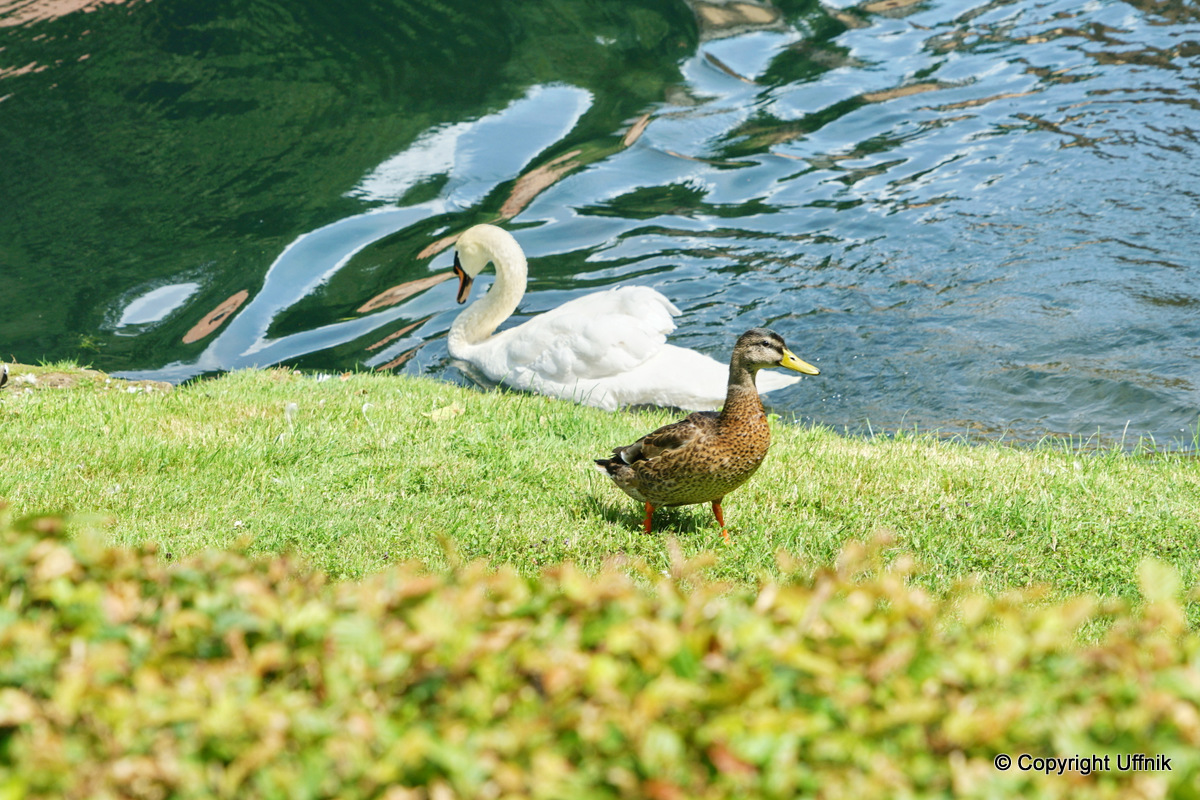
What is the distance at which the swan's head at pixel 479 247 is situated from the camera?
10.7m

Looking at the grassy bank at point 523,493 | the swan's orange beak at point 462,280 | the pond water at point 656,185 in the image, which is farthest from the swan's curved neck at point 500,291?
the grassy bank at point 523,493

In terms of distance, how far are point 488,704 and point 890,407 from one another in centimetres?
788

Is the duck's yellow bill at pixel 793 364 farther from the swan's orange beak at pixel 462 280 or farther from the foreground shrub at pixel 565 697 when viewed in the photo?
the swan's orange beak at pixel 462 280

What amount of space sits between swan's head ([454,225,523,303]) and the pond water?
3.53ft

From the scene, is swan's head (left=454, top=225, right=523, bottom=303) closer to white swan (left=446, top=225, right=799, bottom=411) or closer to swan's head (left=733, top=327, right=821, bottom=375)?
white swan (left=446, top=225, right=799, bottom=411)

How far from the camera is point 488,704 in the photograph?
1.82 meters

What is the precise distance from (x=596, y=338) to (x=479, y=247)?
247 cm

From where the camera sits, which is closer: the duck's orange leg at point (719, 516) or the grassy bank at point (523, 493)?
the grassy bank at point (523, 493)

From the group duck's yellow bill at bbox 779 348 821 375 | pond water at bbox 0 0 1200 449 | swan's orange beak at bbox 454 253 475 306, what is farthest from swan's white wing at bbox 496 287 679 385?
duck's yellow bill at bbox 779 348 821 375

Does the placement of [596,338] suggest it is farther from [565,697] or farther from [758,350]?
[565,697]

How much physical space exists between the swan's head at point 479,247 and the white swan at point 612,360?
1.16 meters

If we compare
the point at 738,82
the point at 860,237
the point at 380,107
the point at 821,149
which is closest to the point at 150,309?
the point at 380,107

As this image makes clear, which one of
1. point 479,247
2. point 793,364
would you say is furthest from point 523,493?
point 479,247

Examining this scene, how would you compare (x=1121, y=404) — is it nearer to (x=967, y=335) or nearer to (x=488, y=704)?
(x=967, y=335)
